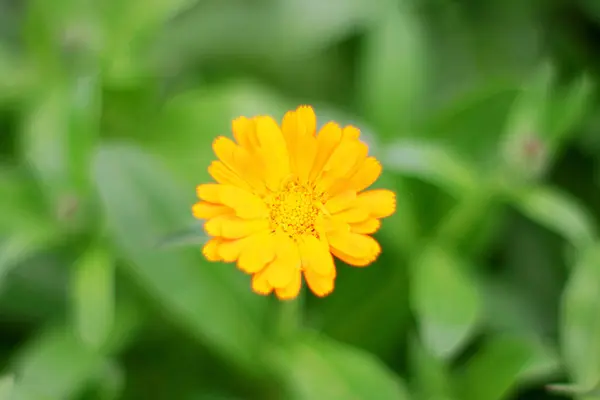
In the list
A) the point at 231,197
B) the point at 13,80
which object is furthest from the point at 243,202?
the point at 13,80

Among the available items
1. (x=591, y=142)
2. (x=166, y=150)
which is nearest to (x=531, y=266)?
(x=591, y=142)

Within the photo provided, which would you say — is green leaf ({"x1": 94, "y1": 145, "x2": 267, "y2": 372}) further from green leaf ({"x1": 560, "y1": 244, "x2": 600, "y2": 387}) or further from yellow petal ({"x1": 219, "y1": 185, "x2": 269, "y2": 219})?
green leaf ({"x1": 560, "y1": 244, "x2": 600, "y2": 387})

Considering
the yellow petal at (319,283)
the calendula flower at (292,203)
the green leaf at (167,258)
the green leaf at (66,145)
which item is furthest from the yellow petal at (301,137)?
the green leaf at (66,145)

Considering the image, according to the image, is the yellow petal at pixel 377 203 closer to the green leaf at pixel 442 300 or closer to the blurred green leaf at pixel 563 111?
the green leaf at pixel 442 300

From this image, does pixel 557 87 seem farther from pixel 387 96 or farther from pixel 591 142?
pixel 387 96

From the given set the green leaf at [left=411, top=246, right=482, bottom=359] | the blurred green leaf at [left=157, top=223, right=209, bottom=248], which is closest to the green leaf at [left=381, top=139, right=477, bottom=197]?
the green leaf at [left=411, top=246, right=482, bottom=359]

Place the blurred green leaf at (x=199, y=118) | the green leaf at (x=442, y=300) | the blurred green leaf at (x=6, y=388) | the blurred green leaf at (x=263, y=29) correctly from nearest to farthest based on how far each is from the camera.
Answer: the blurred green leaf at (x=6, y=388), the green leaf at (x=442, y=300), the blurred green leaf at (x=199, y=118), the blurred green leaf at (x=263, y=29)

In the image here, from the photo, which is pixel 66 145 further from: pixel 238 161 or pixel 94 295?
pixel 238 161
